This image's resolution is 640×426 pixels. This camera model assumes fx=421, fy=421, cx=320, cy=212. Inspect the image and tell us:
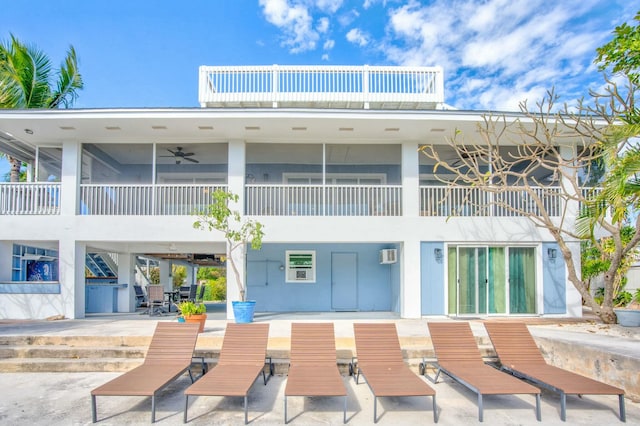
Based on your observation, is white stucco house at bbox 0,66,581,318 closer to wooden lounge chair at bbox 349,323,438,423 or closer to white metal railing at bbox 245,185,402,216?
white metal railing at bbox 245,185,402,216

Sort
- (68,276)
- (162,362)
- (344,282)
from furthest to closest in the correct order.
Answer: (344,282)
(68,276)
(162,362)

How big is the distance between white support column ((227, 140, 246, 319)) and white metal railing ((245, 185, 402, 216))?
12.9 inches

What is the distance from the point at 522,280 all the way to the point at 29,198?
13.4 metres

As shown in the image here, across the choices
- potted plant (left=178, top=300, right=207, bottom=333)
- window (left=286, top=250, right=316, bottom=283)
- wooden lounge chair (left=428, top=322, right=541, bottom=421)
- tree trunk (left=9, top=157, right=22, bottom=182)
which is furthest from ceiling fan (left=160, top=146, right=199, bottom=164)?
wooden lounge chair (left=428, top=322, right=541, bottom=421)

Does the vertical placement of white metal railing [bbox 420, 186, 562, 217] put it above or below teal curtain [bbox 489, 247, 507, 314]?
above

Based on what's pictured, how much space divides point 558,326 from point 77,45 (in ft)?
61.6

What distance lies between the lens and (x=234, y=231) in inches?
408

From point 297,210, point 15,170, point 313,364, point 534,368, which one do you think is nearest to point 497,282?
point 534,368

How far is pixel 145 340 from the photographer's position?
763 centimetres

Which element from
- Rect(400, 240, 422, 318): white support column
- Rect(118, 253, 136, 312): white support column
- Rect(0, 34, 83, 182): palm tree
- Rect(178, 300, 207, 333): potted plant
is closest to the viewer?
Rect(178, 300, 207, 333): potted plant

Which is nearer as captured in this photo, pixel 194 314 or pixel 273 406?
pixel 273 406

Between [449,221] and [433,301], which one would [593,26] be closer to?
[449,221]

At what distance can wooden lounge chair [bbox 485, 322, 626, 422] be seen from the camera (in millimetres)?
4883

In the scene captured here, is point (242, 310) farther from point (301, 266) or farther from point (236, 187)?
point (301, 266)
